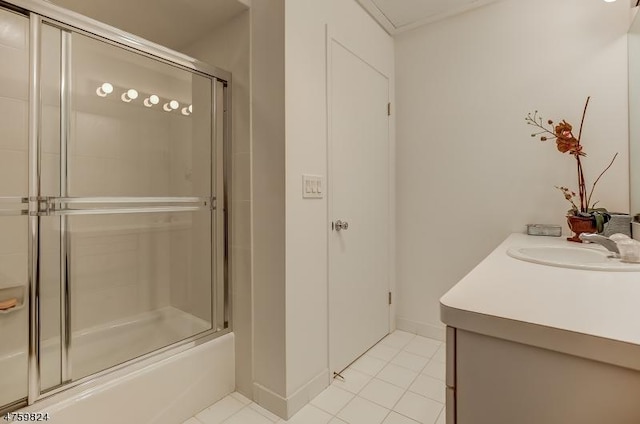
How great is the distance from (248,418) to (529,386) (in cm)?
138

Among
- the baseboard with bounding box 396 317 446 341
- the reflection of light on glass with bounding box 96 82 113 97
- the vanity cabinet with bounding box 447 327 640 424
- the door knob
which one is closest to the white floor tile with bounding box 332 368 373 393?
the baseboard with bounding box 396 317 446 341

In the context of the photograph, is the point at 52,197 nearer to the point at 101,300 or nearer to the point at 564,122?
the point at 101,300

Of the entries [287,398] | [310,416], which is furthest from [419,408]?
[287,398]

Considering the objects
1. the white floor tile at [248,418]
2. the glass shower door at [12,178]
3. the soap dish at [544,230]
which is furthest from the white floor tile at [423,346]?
the glass shower door at [12,178]

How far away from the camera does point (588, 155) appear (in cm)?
182

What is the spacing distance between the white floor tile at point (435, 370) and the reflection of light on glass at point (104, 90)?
8.80ft

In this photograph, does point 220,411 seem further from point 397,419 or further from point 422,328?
point 422,328

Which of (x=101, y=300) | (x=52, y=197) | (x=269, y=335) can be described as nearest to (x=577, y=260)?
(x=269, y=335)

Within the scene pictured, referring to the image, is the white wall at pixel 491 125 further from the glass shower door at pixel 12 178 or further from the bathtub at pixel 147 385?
the glass shower door at pixel 12 178

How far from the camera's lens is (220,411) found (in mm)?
1582

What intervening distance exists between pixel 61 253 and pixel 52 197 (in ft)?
0.93

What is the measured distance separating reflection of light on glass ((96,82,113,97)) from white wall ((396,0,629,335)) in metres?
2.05

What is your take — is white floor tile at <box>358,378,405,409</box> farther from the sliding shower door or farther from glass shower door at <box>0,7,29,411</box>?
glass shower door at <box>0,7,29,411</box>

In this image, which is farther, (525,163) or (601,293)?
(525,163)
